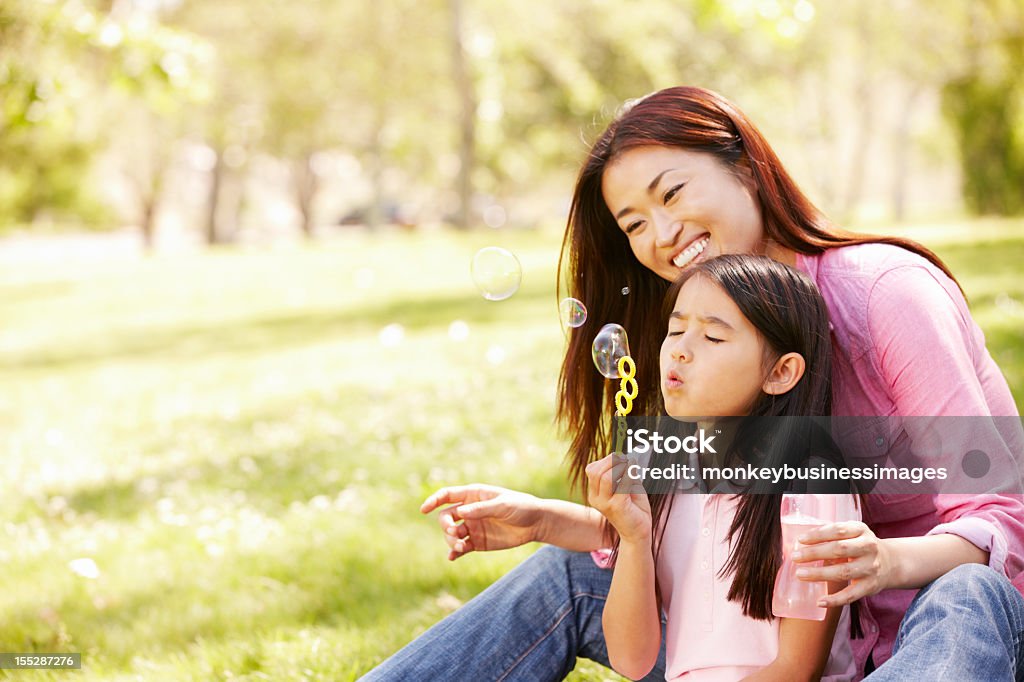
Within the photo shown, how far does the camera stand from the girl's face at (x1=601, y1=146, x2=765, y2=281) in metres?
2.38

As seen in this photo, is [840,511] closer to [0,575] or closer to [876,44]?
[0,575]

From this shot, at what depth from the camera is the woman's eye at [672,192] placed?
240 cm

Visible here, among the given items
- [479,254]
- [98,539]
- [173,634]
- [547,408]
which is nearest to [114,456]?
[98,539]

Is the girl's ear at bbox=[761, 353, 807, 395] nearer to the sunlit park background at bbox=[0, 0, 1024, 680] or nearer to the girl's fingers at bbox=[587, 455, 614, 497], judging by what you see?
the girl's fingers at bbox=[587, 455, 614, 497]

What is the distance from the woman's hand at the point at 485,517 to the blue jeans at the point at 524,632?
8cm

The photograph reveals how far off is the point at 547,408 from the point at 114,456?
2215 millimetres

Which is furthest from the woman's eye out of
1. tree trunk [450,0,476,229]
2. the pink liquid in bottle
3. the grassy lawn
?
tree trunk [450,0,476,229]

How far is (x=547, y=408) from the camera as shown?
560cm

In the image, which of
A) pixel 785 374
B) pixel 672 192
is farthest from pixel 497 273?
pixel 785 374

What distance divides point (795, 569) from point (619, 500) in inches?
12.9

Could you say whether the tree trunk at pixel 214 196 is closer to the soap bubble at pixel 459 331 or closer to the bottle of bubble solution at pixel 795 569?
the soap bubble at pixel 459 331

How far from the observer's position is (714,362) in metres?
2.07

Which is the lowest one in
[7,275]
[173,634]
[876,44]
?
Result: [7,275]

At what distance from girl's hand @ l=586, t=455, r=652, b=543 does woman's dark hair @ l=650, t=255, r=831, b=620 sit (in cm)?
18
